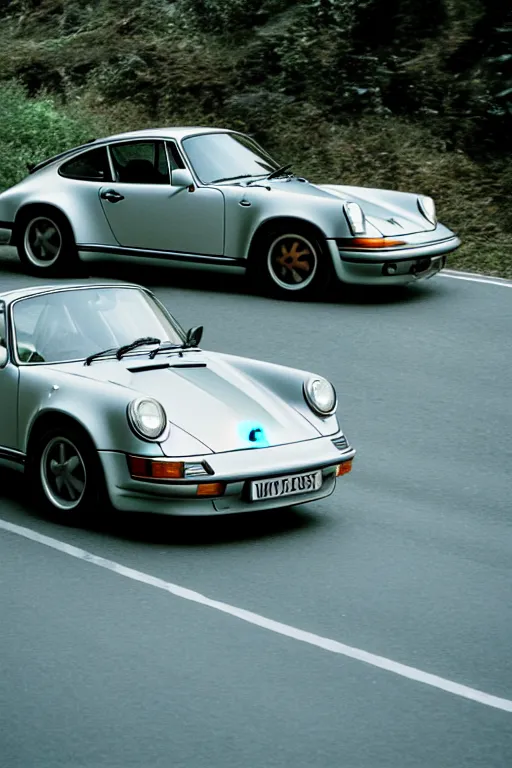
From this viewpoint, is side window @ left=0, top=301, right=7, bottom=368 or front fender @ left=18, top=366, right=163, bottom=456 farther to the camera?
side window @ left=0, top=301, right=7, bottom=368

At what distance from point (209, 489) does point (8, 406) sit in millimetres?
1517

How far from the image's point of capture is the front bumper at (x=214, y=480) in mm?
7664

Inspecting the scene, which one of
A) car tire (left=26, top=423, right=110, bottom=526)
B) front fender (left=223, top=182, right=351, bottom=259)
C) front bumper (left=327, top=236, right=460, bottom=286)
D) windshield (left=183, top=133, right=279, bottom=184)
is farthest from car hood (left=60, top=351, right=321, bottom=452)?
windshield (left=183, top=133, right=279, bottom=184)

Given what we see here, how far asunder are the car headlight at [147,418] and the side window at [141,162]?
6.92 m

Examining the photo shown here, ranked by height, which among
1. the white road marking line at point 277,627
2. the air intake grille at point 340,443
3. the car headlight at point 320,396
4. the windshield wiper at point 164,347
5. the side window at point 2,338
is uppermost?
the side window at point 2,338

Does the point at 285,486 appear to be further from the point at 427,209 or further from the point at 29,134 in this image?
the point at 29,134

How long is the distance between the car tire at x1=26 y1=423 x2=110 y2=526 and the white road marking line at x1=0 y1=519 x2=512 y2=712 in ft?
0.71

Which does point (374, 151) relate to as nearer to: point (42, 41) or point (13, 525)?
point (42, 41)

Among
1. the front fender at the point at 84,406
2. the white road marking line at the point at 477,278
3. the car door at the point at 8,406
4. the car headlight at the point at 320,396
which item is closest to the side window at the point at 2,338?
the car door at the point at 8,406

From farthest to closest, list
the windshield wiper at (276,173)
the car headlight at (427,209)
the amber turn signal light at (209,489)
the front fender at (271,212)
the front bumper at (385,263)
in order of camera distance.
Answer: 1. the windshield wiper at (276,173)
2. the car headlight at (427,209)
3. the front fender at (271,212)
4. the front bumper at (385,263)
5. the amber turn signal light at (209,489)

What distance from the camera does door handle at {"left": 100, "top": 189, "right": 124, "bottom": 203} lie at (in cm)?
1464

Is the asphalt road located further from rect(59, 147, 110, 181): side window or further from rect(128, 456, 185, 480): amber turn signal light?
rect(59, 147, 110, 181): side window

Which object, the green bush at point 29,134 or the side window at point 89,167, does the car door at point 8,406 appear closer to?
the side window at point 89,167

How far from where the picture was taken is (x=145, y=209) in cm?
1452
